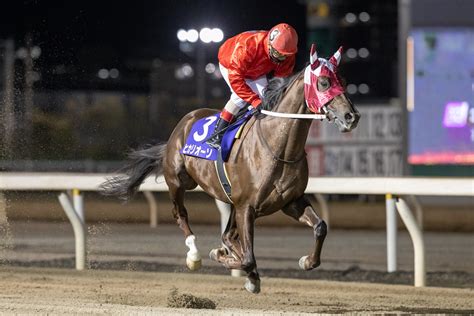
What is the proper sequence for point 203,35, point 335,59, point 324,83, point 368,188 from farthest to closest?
point 203,35, point 368,188, point 335,59, point 324,83

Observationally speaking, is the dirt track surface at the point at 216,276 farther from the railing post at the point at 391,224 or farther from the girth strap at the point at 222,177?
the girth strap at the point at 222,177

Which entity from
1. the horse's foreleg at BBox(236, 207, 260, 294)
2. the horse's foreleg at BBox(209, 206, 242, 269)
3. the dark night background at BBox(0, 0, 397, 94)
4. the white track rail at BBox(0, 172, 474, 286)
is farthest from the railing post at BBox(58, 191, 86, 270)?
the dark night background at BBox(0, 0, 397, 94)

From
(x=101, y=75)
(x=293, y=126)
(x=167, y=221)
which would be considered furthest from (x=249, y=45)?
(x=101, y=75)

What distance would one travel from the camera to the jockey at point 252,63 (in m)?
5.66

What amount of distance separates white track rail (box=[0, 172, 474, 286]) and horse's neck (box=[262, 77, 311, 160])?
1.87 m

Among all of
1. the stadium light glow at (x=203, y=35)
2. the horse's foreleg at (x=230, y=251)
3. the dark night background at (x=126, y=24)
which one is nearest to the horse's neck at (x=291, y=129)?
the horse's foreleg at (x=230, y=251)

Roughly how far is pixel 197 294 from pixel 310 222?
4.21 ft

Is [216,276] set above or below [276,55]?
below

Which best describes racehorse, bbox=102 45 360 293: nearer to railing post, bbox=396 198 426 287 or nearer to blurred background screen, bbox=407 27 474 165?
railing post, bbox=396 198 426 287

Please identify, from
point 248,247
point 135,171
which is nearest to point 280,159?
point 248,247

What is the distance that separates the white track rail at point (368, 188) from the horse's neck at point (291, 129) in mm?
1871

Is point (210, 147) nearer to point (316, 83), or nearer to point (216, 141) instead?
point (216, 141)

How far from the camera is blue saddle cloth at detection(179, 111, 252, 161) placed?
5.94m

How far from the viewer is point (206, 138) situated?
20.4 ft
